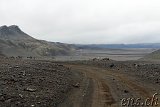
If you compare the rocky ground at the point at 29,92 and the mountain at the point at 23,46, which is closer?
the rocky ground at the point at 29,92

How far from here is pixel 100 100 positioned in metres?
12.4

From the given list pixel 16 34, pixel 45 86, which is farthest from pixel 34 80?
pixel 16 34

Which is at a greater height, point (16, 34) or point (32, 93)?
point (16, 34)

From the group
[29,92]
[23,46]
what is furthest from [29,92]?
[23,46]

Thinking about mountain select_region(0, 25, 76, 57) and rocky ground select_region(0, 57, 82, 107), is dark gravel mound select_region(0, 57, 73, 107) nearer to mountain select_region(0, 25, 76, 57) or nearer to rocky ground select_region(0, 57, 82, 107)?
rocky ground select_region(0, 57, 82, 107)

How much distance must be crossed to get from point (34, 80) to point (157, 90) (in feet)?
31.3

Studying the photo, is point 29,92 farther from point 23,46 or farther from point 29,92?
point 23,46

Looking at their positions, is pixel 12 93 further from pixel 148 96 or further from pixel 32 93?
pixel 148 96

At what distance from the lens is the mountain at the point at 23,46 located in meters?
89.5

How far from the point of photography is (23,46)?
374ft

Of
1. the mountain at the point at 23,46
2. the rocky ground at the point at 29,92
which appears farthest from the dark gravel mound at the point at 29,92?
the mountain at the point at 23,46

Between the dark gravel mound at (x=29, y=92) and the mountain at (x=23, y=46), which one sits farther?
the mountain at (x=23, y=46)

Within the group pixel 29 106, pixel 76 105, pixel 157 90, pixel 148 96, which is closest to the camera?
pixel 29 106

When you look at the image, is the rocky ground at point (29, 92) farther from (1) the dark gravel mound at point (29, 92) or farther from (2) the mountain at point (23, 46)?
(2) the mountain at point (23, 46)
